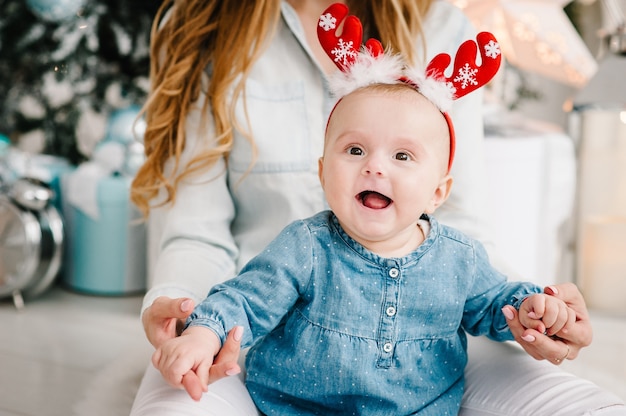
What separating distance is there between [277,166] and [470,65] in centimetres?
41

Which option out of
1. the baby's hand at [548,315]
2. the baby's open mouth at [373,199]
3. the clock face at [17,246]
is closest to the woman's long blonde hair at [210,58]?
the baby's open mouth at [373,199]

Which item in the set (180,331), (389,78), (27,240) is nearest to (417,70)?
(389,78)

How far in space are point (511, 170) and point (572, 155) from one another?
39 cm

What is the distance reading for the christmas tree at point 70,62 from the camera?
248 centimetres

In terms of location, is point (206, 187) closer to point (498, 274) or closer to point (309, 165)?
point (309, 165)

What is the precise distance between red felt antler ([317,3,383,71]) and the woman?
281mm

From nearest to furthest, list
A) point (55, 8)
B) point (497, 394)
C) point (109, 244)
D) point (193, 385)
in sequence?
1. point (193, 385)
2. point (497, 394)
3. point (109, 244)
4. point (55, 8)

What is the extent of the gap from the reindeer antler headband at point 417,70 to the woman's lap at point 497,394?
0.30 metres

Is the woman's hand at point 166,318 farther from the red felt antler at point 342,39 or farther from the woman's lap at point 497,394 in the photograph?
the red felt antler at point 342,39

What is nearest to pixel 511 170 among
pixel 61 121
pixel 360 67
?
pixel 360 67

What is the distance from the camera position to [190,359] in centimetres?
74

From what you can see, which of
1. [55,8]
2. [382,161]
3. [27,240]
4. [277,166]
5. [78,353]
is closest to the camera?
[382,161]

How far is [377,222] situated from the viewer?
850 millimetres

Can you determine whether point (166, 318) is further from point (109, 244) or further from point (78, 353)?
point (109, 244)
